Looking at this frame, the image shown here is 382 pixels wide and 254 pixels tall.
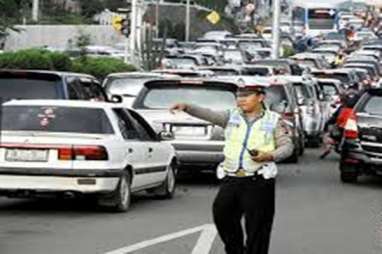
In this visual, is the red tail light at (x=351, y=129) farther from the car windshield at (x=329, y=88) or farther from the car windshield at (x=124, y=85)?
the car windshield at (x=329, y=88)

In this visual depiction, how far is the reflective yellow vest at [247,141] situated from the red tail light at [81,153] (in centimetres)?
497

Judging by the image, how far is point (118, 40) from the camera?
79.7 meters

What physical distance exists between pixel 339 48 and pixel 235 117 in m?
69.3

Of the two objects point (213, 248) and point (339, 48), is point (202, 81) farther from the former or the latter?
point (339, 48)

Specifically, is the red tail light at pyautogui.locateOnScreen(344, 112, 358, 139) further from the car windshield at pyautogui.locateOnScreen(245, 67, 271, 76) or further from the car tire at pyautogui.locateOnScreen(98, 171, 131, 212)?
the car windshield at pyautogui.locateOnScreen(245, 67, 271, 76)

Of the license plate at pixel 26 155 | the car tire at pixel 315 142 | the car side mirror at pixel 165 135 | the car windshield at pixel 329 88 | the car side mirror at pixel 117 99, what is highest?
the license plate at pixel 26 155

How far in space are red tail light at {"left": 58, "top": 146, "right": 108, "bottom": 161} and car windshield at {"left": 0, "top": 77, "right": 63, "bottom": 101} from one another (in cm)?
438

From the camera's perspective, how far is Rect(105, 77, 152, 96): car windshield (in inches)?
1042

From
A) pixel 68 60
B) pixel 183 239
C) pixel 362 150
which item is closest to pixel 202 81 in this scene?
pixel 362 150

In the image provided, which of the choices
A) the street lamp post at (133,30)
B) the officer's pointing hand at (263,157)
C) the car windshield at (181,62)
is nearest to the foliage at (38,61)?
the street lamp post at (133,30)

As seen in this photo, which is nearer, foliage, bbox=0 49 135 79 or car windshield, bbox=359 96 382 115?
car windshield, bbox=359 96 382 115

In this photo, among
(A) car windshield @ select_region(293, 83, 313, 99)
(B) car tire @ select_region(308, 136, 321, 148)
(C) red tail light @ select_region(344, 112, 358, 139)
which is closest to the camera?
(C) red tail light @ select_region(344, 112, 358, 139)

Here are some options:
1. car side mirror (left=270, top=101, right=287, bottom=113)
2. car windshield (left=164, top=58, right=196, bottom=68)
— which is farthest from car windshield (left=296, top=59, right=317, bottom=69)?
car side mirror (left=270, top=101, right=287, bottom=113)

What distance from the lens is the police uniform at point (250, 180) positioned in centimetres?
929
